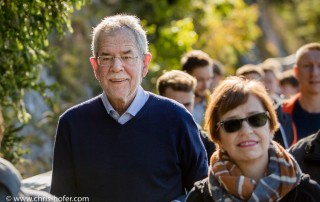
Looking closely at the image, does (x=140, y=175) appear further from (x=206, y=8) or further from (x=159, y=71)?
(x=206, y=8)

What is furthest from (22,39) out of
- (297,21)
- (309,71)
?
(297,21)

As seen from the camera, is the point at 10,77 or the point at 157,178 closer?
the point at 157,178

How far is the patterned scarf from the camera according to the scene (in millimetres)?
4066

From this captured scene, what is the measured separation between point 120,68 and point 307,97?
353cm

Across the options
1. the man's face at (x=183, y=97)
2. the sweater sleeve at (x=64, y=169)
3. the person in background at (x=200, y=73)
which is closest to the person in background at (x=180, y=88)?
the man's face at (x=183, y=97)

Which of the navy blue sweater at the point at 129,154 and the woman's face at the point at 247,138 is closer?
the woman's face at the point at 247,138

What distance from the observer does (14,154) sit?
7.47 metres

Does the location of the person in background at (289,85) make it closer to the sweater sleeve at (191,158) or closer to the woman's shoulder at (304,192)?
the sweater sleeve at (191,158)

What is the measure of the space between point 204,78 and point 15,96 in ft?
7.87

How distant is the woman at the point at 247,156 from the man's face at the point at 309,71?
150 inches

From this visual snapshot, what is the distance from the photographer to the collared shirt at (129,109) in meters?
5.04

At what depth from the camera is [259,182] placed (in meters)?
4.11

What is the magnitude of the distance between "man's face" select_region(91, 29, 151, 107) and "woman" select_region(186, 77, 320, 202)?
758 millimetres

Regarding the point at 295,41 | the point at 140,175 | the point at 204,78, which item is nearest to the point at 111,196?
the point at 140,175
